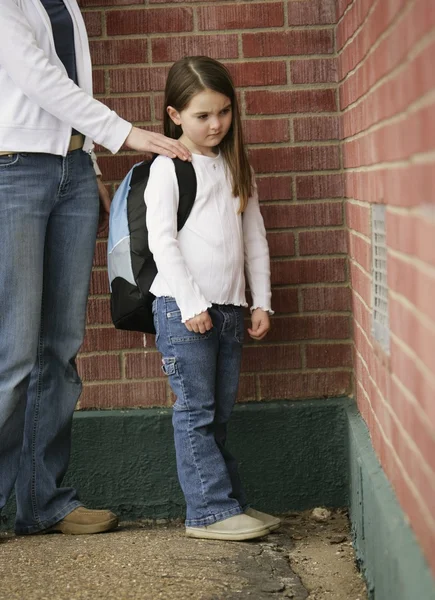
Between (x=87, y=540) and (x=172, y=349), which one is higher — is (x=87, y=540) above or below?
below

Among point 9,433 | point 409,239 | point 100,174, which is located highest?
point 100,174

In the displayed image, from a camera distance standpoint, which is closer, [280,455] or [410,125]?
[410,125]

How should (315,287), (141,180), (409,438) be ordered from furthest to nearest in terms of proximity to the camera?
1. (315,287)
2. (141,180)
3. (409,438)

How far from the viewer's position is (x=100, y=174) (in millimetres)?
3770

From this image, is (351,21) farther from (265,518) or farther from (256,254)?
(265,518)

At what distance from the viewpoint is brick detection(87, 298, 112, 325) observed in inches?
161

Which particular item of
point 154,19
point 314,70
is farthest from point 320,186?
point 154,19

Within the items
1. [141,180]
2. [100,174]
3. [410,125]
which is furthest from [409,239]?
Result: [100,174]

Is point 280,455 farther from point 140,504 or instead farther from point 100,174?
point 100,174

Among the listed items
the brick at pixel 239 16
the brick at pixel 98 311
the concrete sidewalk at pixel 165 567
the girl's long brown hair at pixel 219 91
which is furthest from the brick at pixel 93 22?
the concrete sidewalk at pixel 165 567

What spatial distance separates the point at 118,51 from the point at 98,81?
0.15 m

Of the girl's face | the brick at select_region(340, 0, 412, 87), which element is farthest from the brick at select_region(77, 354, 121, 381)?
the brick at select_region(340, 0, 412, 87)

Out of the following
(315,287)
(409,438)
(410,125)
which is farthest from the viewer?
(315,287)

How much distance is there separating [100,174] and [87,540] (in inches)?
55.7
